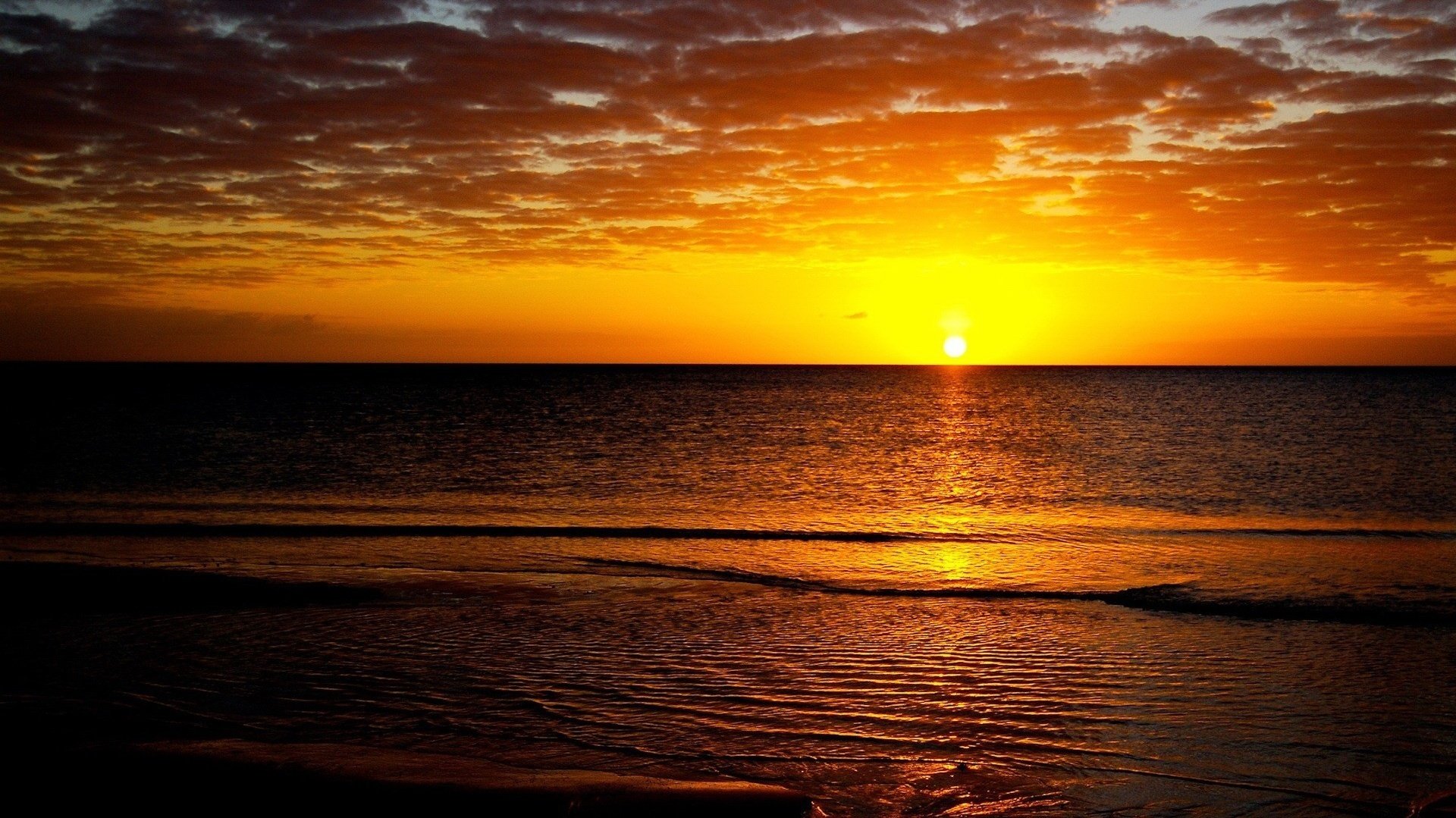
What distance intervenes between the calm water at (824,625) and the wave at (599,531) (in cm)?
16

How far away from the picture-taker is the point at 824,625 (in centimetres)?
1386

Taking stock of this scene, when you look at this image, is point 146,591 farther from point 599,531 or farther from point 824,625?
point 824,625

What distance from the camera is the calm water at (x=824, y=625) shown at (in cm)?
866

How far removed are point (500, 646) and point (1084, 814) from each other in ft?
24.1

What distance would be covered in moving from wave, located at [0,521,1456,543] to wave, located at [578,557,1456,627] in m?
4.94

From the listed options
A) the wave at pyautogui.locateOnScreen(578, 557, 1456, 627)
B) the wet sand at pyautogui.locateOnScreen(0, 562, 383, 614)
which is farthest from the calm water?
the wet sand at pyautogui.locateOnScreen(0, 562, 383, 614)

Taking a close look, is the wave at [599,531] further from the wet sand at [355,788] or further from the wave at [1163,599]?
the wet sand at [355,788]

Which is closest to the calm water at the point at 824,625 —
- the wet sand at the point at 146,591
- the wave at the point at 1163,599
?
the wave at the point at 1163,599

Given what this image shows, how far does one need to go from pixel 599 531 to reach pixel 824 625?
10728 millimetres

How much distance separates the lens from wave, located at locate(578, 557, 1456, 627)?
1453cm

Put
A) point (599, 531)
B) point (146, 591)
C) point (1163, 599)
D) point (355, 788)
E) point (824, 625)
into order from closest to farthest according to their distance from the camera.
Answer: point (355, 788), point (824, 625), point (146, 591), point (1163, 599), point (599, 531)

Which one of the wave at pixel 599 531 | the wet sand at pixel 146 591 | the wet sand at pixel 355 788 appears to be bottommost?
the wave at pixel 599 531

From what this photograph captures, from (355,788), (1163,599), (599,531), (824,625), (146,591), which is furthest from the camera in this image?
(599,531)

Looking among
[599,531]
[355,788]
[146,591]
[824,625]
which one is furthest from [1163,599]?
[146,591]
